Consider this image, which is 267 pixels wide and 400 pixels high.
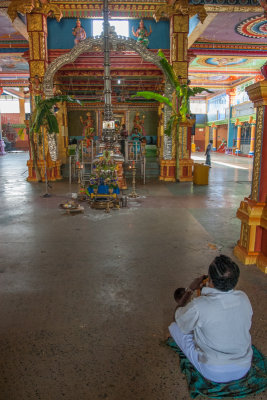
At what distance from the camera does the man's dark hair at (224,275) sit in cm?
Result: 186

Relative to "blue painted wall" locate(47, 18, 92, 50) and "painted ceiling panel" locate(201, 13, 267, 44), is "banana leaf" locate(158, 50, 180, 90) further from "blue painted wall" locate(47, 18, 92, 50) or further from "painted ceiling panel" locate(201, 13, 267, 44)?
"painted ceiling panel" locate(201, 13, 267, 44)

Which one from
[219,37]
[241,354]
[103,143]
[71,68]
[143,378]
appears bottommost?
[143,378]

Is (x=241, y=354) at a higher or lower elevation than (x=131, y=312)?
higher

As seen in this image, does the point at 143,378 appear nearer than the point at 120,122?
Yes

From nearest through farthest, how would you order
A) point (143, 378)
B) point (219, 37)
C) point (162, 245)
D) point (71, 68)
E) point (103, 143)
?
point (143, 378) → point (162, 245) → point (103, 143) → point (71, 68) → point (219, 37)

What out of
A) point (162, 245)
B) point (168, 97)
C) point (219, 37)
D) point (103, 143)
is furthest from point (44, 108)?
point (219, 37)

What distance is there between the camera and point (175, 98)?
11.1m

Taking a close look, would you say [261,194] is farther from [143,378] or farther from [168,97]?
[168,97]

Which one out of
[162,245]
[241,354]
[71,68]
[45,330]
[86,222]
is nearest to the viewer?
[241,354]

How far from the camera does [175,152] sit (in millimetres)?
11609

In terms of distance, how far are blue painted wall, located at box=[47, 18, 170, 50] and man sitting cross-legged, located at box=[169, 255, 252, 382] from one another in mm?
11758

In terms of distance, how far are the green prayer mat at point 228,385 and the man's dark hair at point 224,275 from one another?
0.67 m

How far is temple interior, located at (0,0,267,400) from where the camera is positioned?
239cm

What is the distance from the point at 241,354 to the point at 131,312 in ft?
4.21
